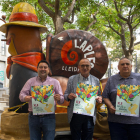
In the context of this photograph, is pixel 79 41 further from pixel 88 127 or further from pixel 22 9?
pixel 88 127

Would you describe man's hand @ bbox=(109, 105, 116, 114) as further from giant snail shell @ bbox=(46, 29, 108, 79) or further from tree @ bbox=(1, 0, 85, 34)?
tree @ bbox=(1, 0, 85, 34)

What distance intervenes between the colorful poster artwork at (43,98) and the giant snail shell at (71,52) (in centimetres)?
140

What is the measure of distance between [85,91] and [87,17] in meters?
9.39

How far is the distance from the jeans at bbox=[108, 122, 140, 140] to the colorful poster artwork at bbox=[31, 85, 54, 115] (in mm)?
993

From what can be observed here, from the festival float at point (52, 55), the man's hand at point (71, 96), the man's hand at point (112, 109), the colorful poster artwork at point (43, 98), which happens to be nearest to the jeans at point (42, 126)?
the colorful poster artwork at point (43, 98)

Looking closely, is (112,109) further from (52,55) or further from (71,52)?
(52,55)

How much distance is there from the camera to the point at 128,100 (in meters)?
2.59

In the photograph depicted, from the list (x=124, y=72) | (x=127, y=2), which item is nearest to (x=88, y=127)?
(x=124, y=72)

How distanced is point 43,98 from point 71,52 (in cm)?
161

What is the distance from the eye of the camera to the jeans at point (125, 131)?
256 cm

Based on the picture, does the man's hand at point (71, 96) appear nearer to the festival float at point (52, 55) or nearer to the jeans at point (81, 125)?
the jeans at point (81, 125)

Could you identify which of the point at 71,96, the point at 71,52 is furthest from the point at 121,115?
the point at 71,52

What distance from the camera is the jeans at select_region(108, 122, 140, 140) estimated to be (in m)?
2.56

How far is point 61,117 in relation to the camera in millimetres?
3645
